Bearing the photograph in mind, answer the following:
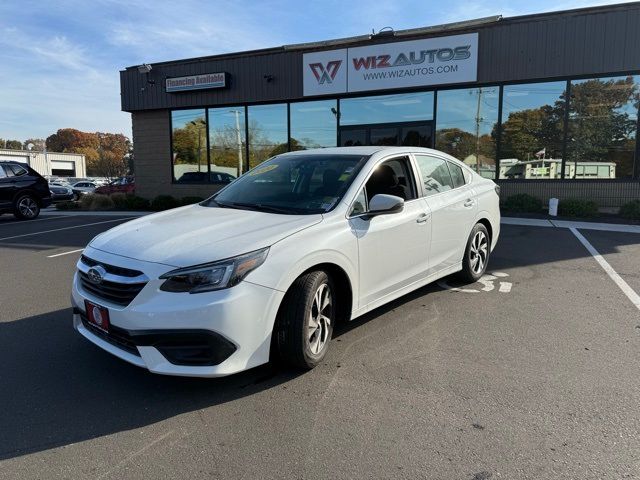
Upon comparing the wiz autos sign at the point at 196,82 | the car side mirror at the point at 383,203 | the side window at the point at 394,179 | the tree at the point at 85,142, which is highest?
the tree at the point at 85,142

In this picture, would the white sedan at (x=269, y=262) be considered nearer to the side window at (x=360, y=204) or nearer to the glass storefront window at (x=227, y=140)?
the side window at (x=360, y=204)

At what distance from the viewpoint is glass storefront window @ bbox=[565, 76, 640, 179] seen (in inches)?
478

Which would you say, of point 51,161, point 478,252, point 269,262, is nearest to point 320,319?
point 269,262

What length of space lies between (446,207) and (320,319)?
7.01 ft

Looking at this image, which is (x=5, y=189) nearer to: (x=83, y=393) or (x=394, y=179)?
(x=83, y=393)

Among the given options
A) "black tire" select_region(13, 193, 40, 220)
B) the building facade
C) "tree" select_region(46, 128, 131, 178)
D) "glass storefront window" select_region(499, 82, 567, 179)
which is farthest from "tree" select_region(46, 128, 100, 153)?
"glass storefront window" select_region(499, 82, 567, 179)

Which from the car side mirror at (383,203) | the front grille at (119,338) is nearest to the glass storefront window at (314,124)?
the car side mirror at (383,203)

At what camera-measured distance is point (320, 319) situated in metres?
3.59

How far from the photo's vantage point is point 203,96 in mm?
16891

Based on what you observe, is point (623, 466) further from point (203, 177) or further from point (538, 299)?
point (203, 177)

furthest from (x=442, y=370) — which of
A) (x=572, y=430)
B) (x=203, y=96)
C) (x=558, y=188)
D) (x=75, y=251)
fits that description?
(x=203, y=96)

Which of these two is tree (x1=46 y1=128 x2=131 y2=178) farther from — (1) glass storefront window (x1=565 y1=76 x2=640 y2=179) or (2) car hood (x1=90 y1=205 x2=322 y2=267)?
(2) car hood (x1=90 y1=205 x2=322 y2=267)

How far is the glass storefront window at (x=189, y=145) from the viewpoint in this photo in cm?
1742

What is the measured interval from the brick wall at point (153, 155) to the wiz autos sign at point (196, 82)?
4.04 feet
